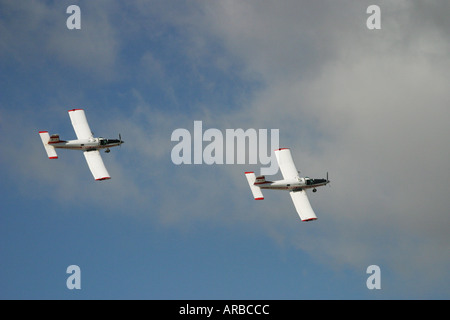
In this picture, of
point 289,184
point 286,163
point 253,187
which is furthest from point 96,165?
point 289,184

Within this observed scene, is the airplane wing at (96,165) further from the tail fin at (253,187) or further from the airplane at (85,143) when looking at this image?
the tail fin at (253,187)

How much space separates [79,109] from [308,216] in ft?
125

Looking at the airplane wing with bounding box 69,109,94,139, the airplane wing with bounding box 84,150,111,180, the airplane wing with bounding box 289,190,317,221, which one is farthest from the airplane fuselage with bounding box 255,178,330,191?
the airplane wing with bounding box 69,109,94,139

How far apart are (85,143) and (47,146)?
5.88 metres

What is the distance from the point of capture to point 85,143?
438 feet

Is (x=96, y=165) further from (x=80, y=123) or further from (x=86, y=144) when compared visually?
(x=80, y=123)

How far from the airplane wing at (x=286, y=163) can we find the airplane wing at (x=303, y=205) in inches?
110

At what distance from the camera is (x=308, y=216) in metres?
131

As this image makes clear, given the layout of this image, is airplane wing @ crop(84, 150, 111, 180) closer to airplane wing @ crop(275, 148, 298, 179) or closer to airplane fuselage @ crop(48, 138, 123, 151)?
airplane fuselage @ crop(48, 138, 123, 151)

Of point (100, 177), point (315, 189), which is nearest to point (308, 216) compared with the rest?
point (315, 189)

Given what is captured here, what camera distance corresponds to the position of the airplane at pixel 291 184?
132 metres

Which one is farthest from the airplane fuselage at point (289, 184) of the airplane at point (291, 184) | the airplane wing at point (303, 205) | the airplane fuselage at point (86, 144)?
the airplane fuselage at point (86, 144)

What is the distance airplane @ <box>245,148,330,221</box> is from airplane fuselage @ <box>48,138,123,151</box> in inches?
852

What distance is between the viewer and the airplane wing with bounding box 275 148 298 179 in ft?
440
